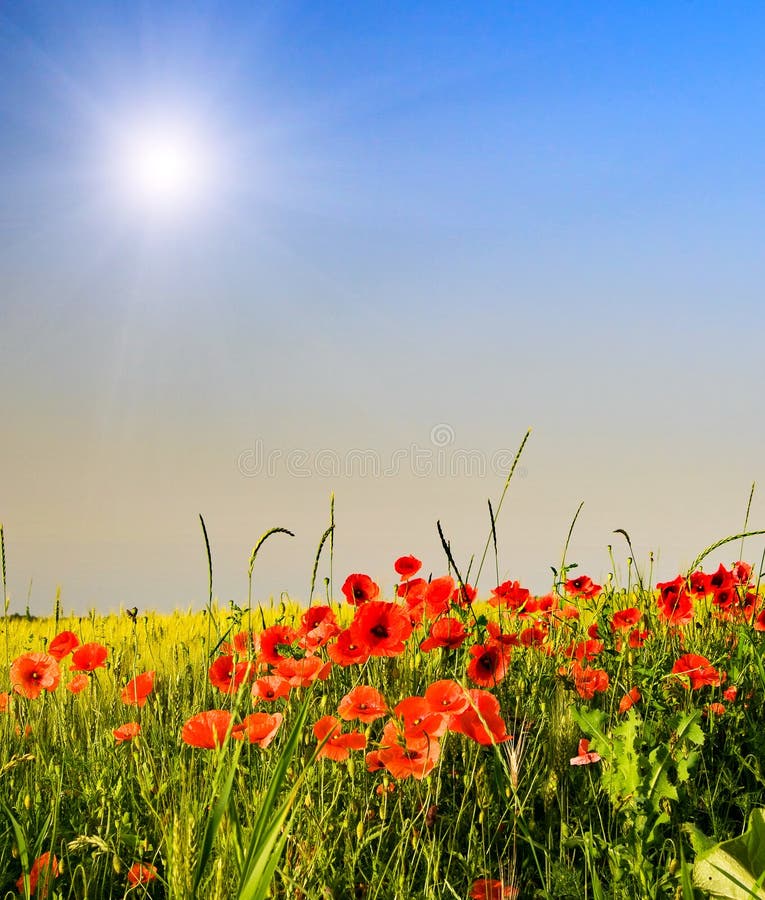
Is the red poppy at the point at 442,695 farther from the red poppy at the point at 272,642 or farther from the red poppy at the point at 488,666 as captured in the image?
the red poppy at the point at 272,642

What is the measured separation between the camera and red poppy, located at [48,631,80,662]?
3496 millimetres

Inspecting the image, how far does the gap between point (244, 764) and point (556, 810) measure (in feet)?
3.13

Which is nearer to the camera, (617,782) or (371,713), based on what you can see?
(617,782)

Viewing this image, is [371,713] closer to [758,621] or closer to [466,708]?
[466,708]

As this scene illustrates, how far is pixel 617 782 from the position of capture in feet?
6.14

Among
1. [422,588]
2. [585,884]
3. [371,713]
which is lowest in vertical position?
[585,884]

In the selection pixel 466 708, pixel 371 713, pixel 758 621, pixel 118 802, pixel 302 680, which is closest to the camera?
pixel 466 708

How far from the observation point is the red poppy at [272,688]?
258 centimetres

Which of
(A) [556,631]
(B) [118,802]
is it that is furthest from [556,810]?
(A) [556,631]

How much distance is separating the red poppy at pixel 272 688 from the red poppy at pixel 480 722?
2.38ft

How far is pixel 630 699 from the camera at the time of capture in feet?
9.08

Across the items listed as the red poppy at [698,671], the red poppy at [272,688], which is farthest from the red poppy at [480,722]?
the red poppy at [698,671]

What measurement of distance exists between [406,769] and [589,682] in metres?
1.24

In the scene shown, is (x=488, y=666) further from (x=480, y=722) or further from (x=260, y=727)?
(x=260, y=727)
